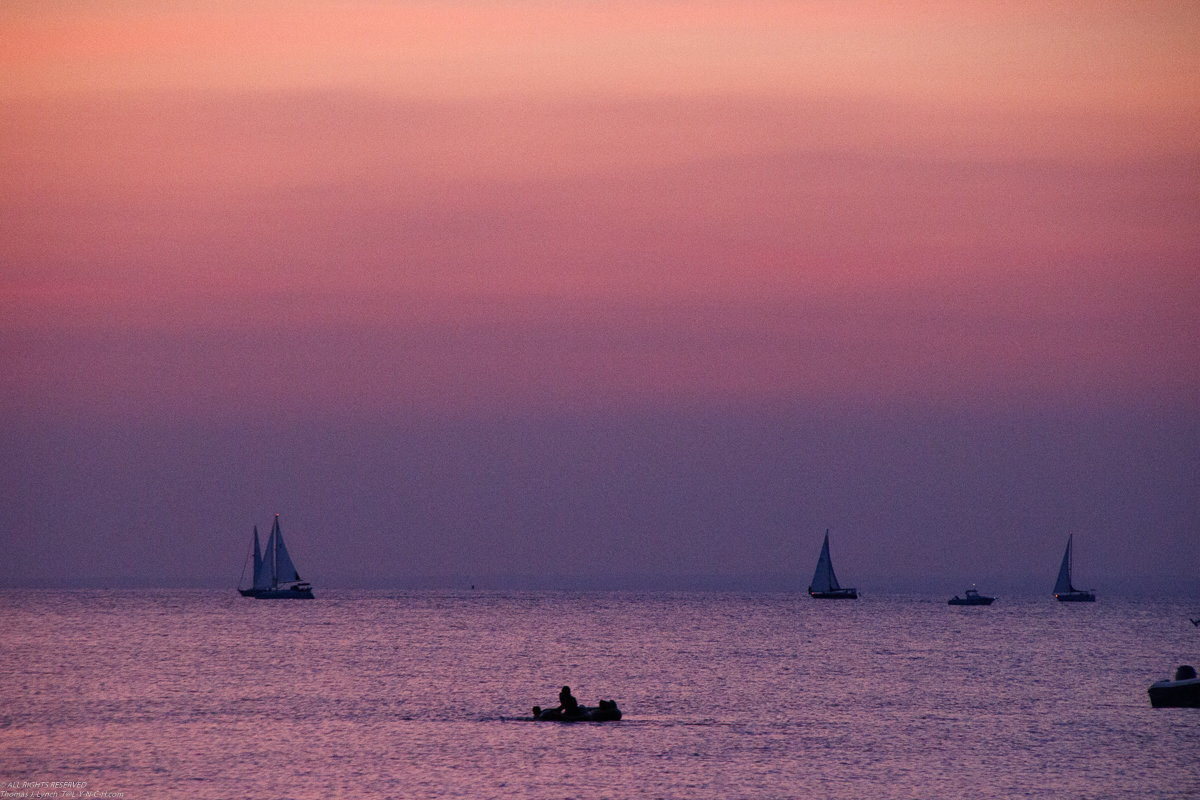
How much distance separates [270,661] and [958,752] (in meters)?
64.5

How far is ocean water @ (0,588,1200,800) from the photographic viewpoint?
51.9m

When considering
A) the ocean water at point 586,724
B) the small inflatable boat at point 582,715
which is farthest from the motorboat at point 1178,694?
the small inflatable boat at point 582,715

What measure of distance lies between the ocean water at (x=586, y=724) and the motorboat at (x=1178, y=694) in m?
0.76

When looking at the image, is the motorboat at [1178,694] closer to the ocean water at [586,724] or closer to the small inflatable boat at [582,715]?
the ocean water at [586,724]

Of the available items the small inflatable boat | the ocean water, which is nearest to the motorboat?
the ocean water

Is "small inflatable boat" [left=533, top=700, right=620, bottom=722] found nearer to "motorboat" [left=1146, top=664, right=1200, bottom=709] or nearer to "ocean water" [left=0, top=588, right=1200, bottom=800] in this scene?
"ocean water" [left=0, top=588, right=1200, bottom=800]

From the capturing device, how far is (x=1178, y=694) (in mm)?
74188

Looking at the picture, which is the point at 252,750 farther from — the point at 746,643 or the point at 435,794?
the point at 746,643

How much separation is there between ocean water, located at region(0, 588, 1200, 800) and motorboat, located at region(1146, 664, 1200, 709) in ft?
2.49

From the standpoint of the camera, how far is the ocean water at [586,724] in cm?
5194

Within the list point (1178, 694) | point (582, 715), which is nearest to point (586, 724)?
point (582, 715)

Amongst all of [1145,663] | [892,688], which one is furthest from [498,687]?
[1145,663]

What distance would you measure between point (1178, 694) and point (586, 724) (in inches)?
1175

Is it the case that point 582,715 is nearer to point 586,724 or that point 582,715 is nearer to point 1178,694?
point 586,724
